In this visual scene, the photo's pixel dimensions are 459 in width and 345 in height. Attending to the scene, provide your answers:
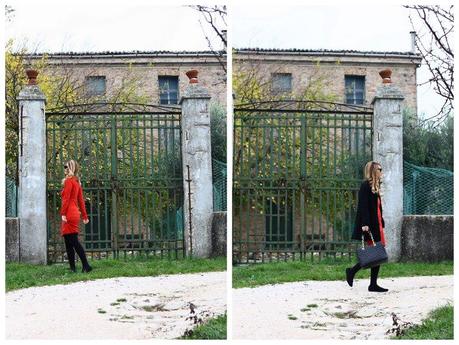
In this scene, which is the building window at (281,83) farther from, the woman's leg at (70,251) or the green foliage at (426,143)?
the woman's leg at (70,251)

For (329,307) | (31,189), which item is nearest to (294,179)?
(329,307)

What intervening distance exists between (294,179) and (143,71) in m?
1.49

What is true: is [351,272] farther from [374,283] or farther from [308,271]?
[308,271]

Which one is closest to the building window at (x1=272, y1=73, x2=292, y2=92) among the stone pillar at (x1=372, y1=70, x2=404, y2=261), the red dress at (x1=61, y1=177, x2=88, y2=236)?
the stone pillar at (x1=372, y1=70, x2=404, y2=261)

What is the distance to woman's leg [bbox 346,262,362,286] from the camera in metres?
5.77

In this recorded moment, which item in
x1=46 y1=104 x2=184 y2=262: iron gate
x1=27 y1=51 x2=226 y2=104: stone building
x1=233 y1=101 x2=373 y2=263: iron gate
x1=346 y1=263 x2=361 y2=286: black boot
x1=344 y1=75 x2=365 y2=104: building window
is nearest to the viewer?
x1=346 y1=263 x2=361 y2=286: black boot

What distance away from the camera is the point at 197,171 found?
6164 millimetres

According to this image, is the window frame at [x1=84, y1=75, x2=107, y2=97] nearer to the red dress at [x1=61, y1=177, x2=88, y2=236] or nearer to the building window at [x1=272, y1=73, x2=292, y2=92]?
the red dress at [x1=61, y1=177, x2=88, y2=236]

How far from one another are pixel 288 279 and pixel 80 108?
2201 millimetres

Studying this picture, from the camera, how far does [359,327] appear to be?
17.7 ft

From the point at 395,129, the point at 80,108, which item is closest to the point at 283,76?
the point at 395,129

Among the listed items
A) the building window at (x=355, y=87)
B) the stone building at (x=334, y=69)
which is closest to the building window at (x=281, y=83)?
the stone building at (x=334, y=69)

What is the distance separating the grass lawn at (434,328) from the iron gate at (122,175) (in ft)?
6.20

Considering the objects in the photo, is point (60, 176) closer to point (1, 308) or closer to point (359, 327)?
point (1, 308)
